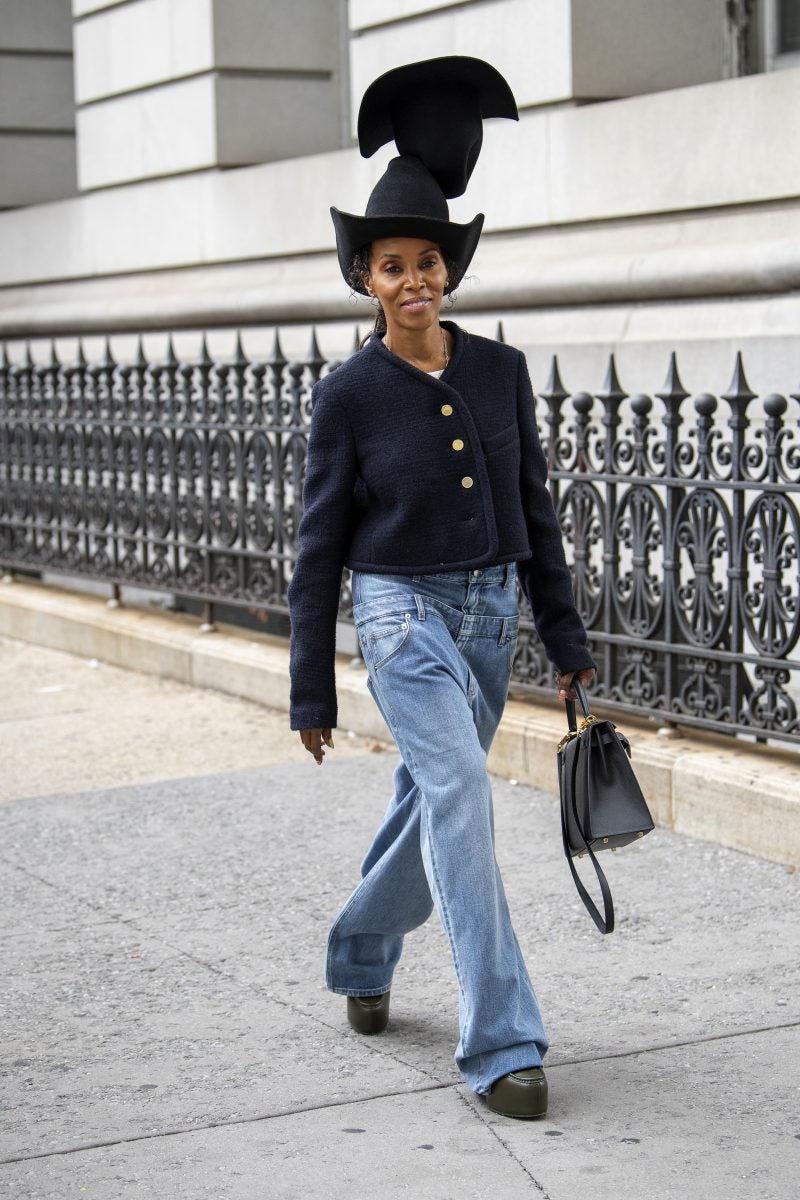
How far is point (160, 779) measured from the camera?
714 centimetres

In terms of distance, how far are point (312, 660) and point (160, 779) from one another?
10.4 ft

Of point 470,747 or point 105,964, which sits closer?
point 470,747

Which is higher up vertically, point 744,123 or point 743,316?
point 744,123

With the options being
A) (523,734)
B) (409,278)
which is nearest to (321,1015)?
(409,278)

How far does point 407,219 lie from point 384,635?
0.89 meters

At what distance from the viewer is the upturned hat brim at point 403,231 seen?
13.0 ft

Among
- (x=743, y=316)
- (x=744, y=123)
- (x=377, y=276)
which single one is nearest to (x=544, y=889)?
(x=377, y=276)

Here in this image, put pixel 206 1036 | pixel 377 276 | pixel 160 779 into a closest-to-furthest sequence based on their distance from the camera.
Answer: pixel 377 276 → pixel 206 1036 → pixel 160 779

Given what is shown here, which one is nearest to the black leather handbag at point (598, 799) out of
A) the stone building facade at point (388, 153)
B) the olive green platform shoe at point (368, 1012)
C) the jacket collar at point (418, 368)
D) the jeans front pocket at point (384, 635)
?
the jeans front pocket at point (384, 635)

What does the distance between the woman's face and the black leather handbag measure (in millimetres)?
932

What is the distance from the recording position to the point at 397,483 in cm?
401

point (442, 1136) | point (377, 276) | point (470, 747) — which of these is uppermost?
point (377, 276)

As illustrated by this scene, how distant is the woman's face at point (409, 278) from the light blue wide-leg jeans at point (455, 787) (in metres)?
0.57

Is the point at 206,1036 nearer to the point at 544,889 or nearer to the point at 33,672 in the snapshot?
the point at 544,889
